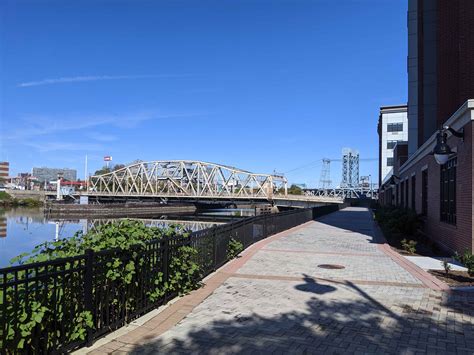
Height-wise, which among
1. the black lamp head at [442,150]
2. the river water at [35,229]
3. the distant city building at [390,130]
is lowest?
the river water at [35,229]

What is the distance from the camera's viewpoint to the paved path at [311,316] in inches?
209

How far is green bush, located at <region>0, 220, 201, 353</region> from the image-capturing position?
4238 millimetres

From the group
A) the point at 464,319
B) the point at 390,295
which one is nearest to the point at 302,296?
the point at 390,295

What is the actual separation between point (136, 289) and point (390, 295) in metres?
4.85

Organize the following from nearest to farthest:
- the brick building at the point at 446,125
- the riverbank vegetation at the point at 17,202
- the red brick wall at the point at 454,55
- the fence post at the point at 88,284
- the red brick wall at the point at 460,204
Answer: the fence post at the point at 88,284 → the red brick wall at the point at 460,204 → the brick building at the point at 446,125 → the red brick wall at the point at 454,55 → the riverbank vegetation at the point at 17,202

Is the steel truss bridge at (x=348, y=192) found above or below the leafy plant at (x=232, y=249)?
above

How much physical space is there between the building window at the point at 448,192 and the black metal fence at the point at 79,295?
9503 mm

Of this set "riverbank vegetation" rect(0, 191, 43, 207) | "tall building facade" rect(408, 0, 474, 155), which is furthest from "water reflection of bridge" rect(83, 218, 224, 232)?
"riverbank vegetation" rect(0, 191, 43, 207)

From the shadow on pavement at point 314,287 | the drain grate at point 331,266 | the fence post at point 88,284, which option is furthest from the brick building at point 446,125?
the fence post at point 88,284

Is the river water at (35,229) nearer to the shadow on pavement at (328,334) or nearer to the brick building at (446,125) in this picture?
the shadow on pavement at (328,334)

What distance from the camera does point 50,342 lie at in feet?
15.2

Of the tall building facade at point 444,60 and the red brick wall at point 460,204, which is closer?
the red brick wall at point 460,204

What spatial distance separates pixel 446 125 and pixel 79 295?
478 inches

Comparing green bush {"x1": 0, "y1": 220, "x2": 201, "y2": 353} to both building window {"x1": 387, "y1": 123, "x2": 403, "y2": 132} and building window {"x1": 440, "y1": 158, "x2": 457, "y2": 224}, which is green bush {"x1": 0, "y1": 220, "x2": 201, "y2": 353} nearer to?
building window {"x1": 440, "y1": 158, "x2": 457, "y2": 224}
